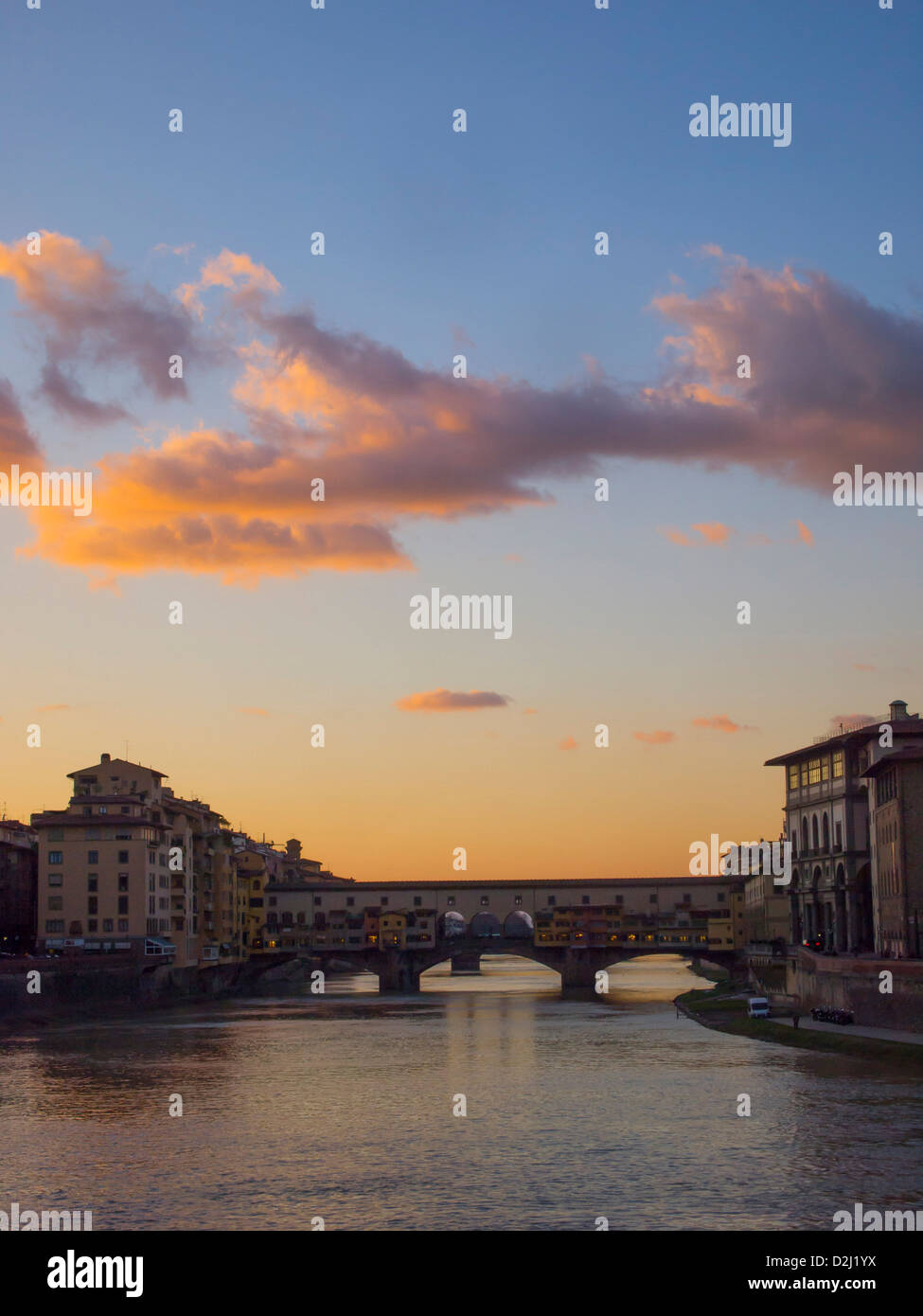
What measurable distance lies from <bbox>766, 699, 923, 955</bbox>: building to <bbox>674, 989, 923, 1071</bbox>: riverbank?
362 inches

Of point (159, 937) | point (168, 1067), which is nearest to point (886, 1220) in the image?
point (168, 1067)

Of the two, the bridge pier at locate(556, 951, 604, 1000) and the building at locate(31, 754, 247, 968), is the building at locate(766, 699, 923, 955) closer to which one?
the bridge pier at locate(556, 951, 604, 1000)

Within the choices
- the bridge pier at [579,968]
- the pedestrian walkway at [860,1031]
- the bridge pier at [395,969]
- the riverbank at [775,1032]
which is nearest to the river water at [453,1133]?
the riverbank at [775,1032]

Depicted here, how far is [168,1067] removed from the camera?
71812 mm

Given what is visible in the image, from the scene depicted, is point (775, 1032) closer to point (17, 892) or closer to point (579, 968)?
point (579, 968)

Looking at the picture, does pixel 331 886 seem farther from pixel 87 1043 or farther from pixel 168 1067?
pixel 168 1067

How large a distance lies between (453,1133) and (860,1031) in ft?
98.2

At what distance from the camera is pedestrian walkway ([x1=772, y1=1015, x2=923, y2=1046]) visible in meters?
65.6

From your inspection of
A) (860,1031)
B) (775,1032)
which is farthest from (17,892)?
(860,1031)

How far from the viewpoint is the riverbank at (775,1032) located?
63062mm

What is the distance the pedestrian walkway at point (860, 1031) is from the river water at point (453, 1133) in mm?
2607

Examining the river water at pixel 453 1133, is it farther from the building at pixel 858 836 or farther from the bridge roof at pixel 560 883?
the bridge roof at pixel 560 883
